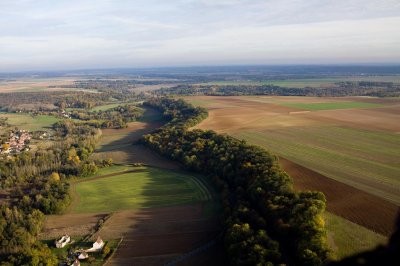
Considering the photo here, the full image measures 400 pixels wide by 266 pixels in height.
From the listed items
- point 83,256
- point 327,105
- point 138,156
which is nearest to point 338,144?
point 138,156

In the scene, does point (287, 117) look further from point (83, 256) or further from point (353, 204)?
point (83, 256)

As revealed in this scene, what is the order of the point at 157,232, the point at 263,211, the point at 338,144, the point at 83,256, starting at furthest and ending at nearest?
1. the point at 338,144
2. the point at 157,232
3. the point at 263,211
4. the point at 83,256

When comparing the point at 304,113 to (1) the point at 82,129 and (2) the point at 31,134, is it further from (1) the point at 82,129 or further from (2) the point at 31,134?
(2) the point at 31,134

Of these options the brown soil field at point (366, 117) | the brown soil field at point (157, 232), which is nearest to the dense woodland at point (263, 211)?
the brown soil field at point (157, 232)

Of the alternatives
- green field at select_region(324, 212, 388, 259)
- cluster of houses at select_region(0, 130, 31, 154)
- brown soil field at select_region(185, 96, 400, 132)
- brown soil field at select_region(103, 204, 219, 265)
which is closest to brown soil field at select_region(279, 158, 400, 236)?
green field at select_region(324, 212, 388, 259)

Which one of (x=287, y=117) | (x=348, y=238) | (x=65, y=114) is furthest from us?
(x=65, y=114)

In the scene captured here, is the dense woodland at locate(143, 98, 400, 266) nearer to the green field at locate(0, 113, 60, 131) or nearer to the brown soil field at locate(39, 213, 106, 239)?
the brown soil field at locate(39, 213, 106, 239)
